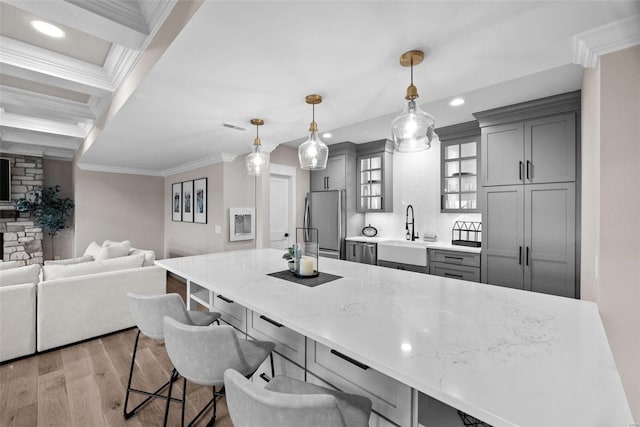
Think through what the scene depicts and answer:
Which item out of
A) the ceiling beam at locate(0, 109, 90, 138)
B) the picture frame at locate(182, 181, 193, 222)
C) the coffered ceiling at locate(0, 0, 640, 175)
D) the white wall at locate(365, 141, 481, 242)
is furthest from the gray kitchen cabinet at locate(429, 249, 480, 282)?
the ceiling beam at locate(0, 109, 90, 138)

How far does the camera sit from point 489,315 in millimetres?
1215

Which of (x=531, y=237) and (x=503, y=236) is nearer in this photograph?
(x=531, y=237)

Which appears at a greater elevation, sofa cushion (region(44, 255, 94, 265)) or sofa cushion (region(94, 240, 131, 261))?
sofa cushion (region(94, 240, 131, 261))

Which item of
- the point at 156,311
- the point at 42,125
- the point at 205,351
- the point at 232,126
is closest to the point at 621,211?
the point at 205,351

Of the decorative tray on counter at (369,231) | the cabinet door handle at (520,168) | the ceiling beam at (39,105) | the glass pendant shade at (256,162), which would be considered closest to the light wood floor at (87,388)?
the glass pendant shade at (256,162)

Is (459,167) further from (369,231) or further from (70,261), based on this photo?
(70,261)

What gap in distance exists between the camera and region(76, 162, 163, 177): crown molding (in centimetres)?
521

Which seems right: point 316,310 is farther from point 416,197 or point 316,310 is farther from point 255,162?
point 416,197

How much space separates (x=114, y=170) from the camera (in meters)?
5.54

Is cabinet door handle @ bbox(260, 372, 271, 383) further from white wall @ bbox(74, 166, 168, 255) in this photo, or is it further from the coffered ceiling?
white wall @ bbox(74, 166, 168, 255)

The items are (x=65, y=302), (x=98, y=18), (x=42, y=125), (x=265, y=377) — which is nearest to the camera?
(x=98, y=18)

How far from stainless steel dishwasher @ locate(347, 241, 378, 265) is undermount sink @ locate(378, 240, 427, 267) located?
4.4 inches

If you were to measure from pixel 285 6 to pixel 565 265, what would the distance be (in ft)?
10.6

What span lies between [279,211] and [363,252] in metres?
1.58
